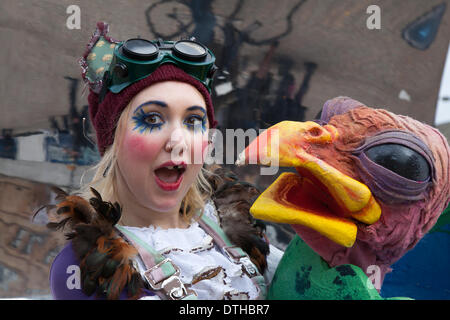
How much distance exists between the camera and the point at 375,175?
3.21 feet

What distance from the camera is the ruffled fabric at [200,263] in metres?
1.12

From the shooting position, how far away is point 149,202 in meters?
1.17

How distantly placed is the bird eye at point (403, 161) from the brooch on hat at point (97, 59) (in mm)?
738

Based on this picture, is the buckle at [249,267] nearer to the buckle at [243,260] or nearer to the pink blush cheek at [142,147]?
the buckle at [243,260]

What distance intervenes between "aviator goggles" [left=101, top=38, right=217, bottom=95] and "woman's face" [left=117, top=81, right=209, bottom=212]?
0.04 metres

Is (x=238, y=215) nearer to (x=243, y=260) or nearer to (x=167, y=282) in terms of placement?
(x=243, y=260)

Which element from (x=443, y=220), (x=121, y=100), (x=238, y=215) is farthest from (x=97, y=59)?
(x=443, y=220)

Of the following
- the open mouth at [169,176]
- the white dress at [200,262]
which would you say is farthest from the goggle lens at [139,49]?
the white dress at [200,262]

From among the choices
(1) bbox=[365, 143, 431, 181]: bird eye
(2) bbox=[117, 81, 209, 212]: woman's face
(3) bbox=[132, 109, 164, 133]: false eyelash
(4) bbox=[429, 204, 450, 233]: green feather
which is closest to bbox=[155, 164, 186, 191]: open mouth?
(2) bbox=[117, 81, 209, 212]: woman's face

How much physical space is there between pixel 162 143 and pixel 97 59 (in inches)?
15.1

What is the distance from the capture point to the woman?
1.04 metres
